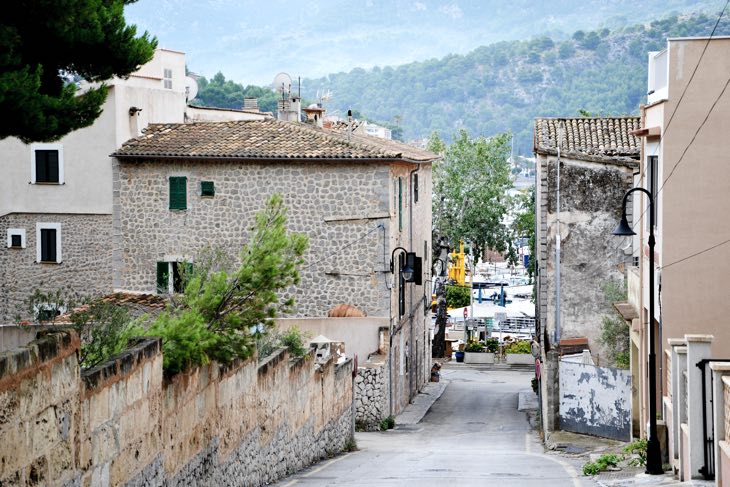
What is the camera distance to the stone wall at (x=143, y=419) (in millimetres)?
9898

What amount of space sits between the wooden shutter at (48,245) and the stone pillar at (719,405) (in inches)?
1013

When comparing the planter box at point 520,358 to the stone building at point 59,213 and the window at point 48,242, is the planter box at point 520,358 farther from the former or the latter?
the window at point 48,242

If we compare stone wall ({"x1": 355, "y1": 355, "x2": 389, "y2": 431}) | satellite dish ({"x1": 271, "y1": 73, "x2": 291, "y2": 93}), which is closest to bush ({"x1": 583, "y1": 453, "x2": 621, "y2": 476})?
stone wall ({"x1": 355, "y1": 355, "x2": 389, "y2": 431})

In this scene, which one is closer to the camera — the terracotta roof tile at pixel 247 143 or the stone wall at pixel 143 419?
the stone wall at pixel 143 419

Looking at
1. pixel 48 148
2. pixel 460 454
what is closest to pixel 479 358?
pixel 48 148

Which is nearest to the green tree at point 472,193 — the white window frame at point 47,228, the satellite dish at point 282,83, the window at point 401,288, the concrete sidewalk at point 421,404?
the concrete sidewalk at point 421,404

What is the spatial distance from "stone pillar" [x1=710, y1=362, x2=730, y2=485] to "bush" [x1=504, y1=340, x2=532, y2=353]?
44.8 metres

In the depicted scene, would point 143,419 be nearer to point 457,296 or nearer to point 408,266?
point 408,266

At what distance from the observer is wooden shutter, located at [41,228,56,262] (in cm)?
3647

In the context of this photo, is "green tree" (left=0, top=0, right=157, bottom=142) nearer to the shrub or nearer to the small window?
the small window

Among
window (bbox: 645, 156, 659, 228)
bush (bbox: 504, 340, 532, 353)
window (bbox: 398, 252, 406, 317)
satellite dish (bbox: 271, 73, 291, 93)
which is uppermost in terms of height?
satellite dish (bbox: 271, 73, 291, 93)

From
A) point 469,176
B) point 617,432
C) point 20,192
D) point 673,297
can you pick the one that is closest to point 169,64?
point 469,176

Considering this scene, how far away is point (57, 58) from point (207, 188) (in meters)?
17.8

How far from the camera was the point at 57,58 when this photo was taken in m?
17.7
